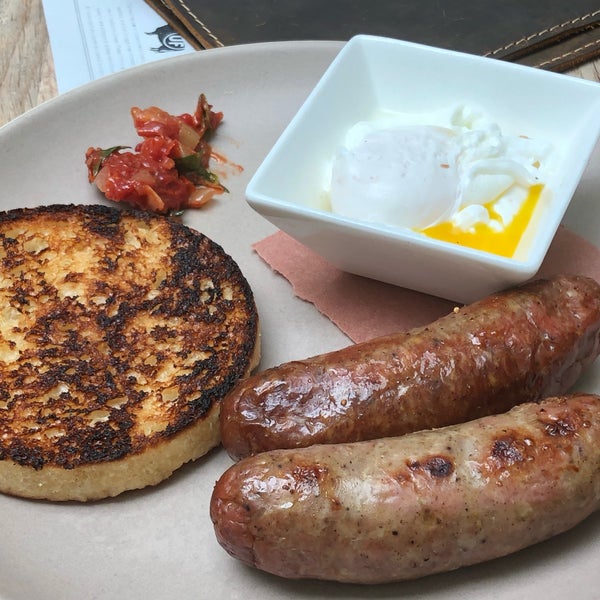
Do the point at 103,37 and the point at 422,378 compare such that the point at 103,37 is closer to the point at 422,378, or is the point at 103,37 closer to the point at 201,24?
the point at 201,24

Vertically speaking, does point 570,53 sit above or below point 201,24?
below

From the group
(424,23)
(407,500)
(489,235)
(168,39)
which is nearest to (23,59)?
(168,39)

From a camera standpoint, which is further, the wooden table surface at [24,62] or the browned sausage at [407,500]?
the wooden table surface at [24,62]

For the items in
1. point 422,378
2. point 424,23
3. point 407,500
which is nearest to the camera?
point 407,500

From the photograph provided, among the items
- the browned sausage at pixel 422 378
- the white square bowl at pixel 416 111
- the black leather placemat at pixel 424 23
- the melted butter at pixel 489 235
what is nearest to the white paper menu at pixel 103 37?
the black leather placemat at pixel 424 23

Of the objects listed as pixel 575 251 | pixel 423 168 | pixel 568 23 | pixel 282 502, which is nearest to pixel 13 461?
pixel 282 502

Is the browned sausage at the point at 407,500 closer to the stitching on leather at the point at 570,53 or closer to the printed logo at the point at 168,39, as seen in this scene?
the stitching on leather at the point at 570,53
